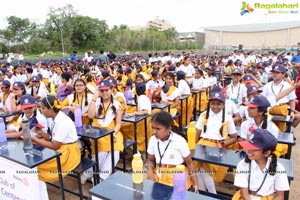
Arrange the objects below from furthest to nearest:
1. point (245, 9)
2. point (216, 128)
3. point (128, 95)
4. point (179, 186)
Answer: point (245, 9), point (128, 95), point (216, 128), point (179, 186)

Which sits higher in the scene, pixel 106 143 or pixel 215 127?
pixel 215 127

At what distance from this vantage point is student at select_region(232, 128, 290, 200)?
1823mm

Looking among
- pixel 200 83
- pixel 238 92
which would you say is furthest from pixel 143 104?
pixel 200 83

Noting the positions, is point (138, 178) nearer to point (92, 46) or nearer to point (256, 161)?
point (256, 161)

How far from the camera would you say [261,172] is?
190 cm

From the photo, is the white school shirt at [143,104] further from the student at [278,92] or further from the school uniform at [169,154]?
the student at [278,92]

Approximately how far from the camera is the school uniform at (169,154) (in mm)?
2225

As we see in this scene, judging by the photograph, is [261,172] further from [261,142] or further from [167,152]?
[167,152]

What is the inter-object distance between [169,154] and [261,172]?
0.77 meters

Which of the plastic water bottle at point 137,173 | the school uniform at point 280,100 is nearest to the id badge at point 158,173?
the plastic water bottle at point 137,173

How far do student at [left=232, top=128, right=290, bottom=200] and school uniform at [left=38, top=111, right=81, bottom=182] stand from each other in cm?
180

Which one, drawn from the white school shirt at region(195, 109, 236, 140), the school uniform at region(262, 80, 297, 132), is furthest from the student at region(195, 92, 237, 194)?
the school uniform at region(262, 80, 297, 132)

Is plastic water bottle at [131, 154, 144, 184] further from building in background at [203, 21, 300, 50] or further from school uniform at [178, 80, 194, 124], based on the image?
building in background at [203, 21, 300, 50]

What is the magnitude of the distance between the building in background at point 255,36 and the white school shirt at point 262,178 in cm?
4518
